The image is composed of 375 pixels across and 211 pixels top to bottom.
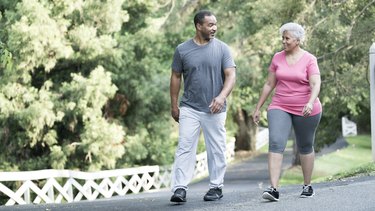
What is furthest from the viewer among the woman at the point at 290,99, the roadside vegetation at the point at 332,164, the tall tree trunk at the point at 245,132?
the tall tree trunk at the point at 245,132

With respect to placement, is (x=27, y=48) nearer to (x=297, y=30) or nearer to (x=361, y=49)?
(x=361, y=49)

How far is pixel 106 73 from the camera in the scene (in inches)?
1080

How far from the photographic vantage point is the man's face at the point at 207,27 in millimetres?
10148

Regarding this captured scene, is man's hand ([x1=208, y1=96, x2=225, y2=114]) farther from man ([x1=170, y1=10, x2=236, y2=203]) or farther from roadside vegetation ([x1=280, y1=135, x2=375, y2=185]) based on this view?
roadside vegetation ([x1=280, y1=135, x2=375, y2=185])

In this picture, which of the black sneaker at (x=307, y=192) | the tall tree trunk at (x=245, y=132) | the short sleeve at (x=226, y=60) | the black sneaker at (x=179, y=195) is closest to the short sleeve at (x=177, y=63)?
the short sleeve at (x=226, y=60)

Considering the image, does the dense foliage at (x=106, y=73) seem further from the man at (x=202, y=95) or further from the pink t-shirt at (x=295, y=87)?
the pink t-shirt at (x=295, y=87)

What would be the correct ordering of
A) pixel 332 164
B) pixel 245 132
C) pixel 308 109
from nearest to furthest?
1. pixel 308 109
2. pixel 332 164
3. pixel 245 132

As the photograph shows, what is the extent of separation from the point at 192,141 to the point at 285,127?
3.51 ft

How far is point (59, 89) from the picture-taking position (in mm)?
27484

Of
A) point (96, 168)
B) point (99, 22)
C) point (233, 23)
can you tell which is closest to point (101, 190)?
point (96, 168)

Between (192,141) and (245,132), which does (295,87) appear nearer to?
(192,141)

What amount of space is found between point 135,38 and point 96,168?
4.20 m

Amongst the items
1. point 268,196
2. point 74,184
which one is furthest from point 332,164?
point 268,196

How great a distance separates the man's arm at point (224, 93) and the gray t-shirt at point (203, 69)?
0.23ft
